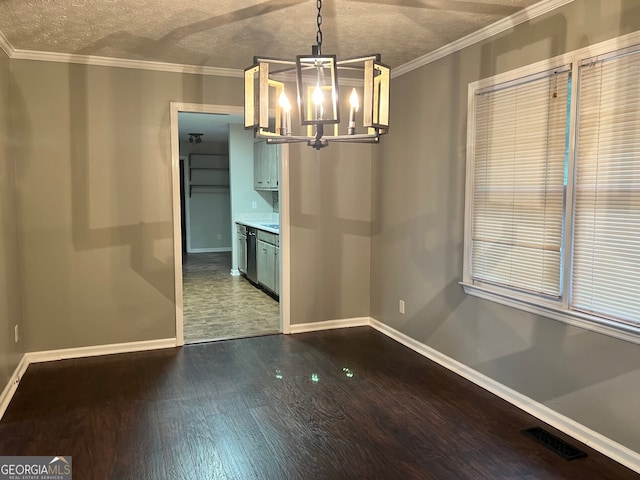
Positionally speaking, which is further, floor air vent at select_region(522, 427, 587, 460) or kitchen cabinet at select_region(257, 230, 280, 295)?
kitchen cabinet at select_region(257, 230, 280, 295)

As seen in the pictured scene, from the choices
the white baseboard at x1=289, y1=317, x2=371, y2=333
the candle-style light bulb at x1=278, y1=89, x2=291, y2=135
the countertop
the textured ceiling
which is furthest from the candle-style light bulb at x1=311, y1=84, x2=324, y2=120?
the countertop

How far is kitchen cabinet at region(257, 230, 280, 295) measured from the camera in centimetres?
565

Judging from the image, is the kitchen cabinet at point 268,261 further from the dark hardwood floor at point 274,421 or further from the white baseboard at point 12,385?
the white baseboard at point 12,385

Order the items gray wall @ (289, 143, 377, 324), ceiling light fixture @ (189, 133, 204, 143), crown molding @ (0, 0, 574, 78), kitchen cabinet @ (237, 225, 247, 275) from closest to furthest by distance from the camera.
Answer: crown molding @ (0, 0, 574, 78), gray wall @ (289, 143, 377, 324), kitchen cabinet @ (237, 225, 247, 275), ceiling light fixture @ (189, 133, 204, 143)

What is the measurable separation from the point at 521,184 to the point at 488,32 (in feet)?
3.50

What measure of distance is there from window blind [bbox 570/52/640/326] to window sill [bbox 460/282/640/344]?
4 cm

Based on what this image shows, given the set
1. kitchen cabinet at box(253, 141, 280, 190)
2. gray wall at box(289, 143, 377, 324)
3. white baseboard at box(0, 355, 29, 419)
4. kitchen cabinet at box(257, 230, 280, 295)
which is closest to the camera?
white baseboard at box(0, 355, 29, 419)

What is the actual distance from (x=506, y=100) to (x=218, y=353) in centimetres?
Answer: 294

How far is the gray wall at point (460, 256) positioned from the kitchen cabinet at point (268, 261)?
135 cm

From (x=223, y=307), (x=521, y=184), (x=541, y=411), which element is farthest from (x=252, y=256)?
(x=541, y=411)

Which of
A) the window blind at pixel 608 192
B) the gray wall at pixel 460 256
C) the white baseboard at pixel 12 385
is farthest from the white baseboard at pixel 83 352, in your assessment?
the window blind at pixel 608 192

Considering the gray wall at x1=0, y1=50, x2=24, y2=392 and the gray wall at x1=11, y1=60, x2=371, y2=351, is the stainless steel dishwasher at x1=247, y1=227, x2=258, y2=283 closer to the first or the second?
the gray wall at x1=11, y1=60, x2=371, y2=351

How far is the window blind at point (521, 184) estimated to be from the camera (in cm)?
274

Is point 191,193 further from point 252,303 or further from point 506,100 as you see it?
point 506,100
